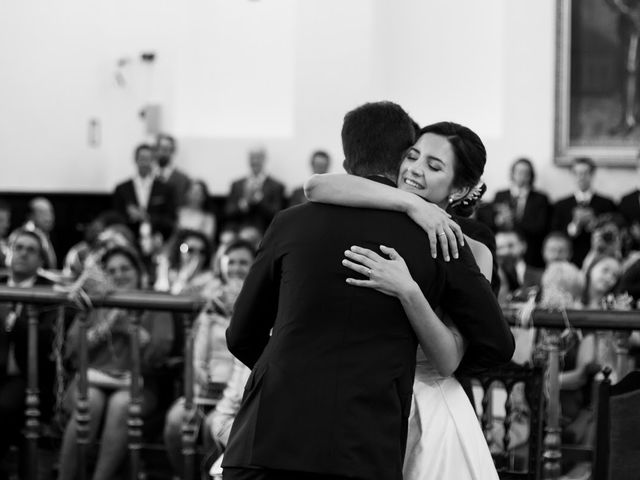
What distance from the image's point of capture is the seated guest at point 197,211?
12.0 metres

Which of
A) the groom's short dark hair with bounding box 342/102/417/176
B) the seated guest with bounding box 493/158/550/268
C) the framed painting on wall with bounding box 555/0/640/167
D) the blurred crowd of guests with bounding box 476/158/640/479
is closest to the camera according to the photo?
the groom's short dark hair with bounding box 342/102/417/176

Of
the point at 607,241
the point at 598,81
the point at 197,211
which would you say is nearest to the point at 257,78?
the point at 197,211

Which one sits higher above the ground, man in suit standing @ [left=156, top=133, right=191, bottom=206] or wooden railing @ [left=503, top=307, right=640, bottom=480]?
man in suit standing @ [left=156, top=133, right=191, bottom=206]

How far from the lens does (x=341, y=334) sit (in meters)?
2.88

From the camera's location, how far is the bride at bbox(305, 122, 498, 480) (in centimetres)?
292

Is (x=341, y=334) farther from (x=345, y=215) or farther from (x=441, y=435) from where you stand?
(x=441, y=435)

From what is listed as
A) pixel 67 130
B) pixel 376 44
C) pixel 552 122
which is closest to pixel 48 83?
pixel 67 130

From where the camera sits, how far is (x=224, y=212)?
12672 mm

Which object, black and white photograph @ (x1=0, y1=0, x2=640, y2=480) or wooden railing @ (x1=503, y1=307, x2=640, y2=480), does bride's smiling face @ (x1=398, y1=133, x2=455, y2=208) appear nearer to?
black and white photograph @ (x1=0, y1=0, x2=640, y2=480)

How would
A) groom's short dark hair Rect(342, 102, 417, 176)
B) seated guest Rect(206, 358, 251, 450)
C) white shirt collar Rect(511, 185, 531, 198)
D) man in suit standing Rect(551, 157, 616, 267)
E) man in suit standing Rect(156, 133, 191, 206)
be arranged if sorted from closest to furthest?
groom's short dark hair Rect(342, 102, 417, 176) → seated guest Rect(206, 358, 251, 450) → man in suit standing Rect(551, 157, 616, 267) → white shirt collar Rect(511, 185, 531, 198) → man in suit standing Rect(156, 133, 191, 206)

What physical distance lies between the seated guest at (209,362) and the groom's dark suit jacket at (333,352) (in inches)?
75.6

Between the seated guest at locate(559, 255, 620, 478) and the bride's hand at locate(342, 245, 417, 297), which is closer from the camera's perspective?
the bride's hand at locate(342, 245, 417, 297)

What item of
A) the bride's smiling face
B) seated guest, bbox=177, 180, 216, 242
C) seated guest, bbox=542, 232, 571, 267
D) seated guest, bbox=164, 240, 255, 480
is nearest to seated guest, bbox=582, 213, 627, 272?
seated guest, bbox=542, 232, 571, 267

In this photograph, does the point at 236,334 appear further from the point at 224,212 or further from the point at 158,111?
the point at 158,111
